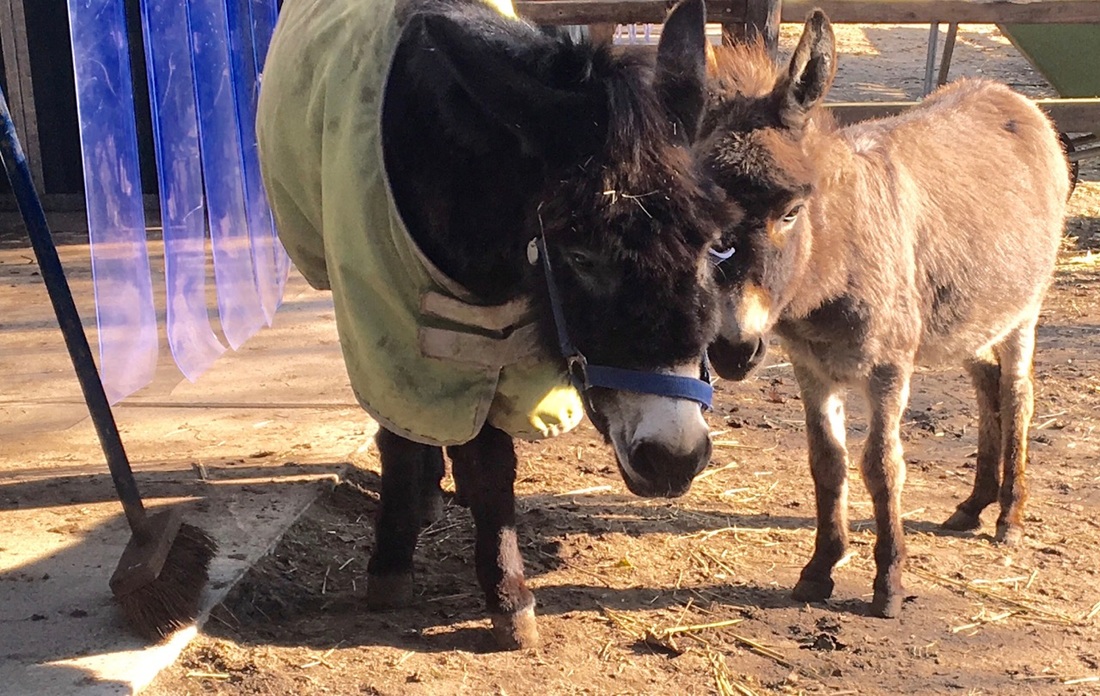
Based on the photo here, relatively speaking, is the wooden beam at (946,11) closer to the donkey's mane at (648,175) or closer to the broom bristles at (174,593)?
the donkey's mane at (648,175)

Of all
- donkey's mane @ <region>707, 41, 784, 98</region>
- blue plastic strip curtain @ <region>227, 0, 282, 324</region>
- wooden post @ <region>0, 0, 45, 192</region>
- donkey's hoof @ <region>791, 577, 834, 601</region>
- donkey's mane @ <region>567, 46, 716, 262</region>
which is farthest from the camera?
wooden post @ <region>0, 0, 45, 192</region>

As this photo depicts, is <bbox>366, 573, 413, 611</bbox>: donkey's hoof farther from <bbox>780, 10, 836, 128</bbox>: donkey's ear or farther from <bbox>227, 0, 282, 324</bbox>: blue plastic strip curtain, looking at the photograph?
<bbox>227, 0, 282, 324</bbox>: blue plastic strip curtain

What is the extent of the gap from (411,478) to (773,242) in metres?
1.23

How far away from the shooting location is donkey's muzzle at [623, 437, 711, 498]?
2.47 meters

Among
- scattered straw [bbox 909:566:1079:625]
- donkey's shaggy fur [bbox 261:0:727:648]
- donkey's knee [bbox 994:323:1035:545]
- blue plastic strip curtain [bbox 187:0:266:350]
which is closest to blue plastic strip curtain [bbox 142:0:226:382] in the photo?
blue plastic strip curtain [bbox 187:0:266:350]

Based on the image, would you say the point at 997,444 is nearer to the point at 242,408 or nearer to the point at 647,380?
the point at 647,380

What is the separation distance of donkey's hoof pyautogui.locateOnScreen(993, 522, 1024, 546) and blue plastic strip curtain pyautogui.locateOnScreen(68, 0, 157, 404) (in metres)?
2.98

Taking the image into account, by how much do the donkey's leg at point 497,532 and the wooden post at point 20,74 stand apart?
19.5 feet

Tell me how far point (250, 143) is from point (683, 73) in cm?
316

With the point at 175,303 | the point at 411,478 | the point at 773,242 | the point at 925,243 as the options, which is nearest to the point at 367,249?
the point at 411,478

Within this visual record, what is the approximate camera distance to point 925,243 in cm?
358

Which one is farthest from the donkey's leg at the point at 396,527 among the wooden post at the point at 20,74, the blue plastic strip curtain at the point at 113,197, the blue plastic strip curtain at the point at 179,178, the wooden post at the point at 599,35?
the wooden post at the point at 20,74

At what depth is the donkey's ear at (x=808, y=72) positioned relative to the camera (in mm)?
3086

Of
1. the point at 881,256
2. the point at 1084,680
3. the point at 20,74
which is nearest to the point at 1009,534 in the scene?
the point at 1084,680
